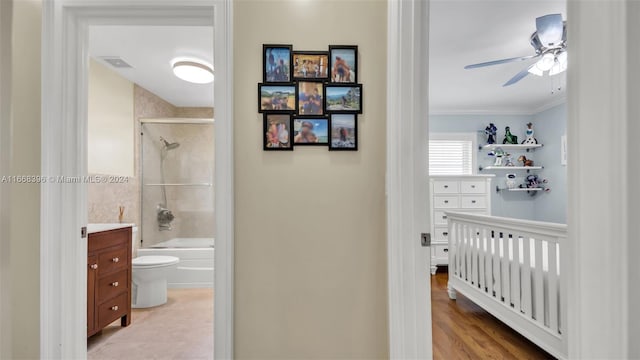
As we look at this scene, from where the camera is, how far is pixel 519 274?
2.44 m

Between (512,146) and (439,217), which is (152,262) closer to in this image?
(439,217)

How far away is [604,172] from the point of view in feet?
1.41

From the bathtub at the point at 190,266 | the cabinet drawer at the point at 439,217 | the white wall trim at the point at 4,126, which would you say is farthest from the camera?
the cabinet drawer at the point at 439,217

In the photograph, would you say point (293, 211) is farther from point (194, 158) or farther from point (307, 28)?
point (194, 158)

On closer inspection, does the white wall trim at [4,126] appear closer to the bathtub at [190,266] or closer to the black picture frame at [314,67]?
the black picture frame at [314,67]

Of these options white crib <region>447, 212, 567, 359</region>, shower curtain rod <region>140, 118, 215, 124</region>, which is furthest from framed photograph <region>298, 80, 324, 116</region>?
shower curtain rod <region>140, 118, 215, 124</region>

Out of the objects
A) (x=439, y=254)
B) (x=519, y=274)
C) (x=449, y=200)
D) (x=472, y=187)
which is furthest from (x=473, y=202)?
(x=519, y=274)

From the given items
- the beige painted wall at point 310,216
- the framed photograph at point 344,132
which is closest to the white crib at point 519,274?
the beige painted wall at point 310,216

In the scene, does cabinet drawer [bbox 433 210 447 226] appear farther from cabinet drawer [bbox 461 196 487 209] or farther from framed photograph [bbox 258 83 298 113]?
framed photograph [bbox 258 83 298 113]

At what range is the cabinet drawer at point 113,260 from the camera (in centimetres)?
242

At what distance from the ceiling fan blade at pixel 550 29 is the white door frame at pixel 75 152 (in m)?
2.13

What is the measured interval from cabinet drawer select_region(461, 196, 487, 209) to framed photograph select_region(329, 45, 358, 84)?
146 inches

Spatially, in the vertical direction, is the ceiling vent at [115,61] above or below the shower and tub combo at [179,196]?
above

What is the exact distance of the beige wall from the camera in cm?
162
